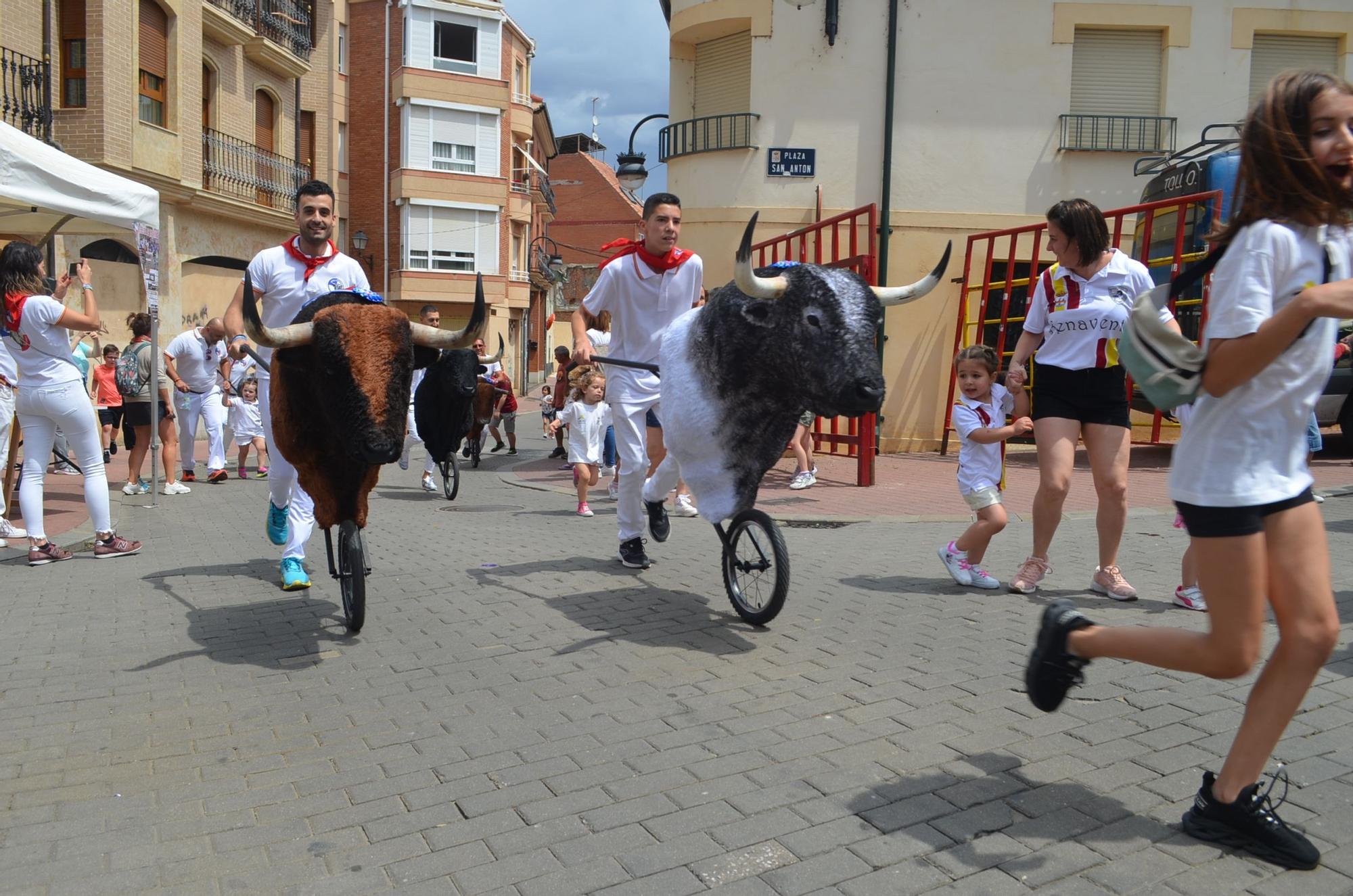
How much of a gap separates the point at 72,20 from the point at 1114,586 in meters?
20.5

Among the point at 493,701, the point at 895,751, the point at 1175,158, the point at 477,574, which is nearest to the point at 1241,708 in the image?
the point at 895,751

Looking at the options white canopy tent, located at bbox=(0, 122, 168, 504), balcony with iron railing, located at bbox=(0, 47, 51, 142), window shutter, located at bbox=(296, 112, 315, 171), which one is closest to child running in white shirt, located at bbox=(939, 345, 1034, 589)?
white canopy tent, located at bbox=(0, 122, 168, 504)

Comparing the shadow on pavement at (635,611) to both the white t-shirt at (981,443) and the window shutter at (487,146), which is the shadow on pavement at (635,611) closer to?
the white t-shirt at (981,443)

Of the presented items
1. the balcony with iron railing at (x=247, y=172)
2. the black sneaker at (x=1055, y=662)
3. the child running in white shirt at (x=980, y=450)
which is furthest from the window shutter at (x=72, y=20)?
the black sneaker at (x=1055, y=662)

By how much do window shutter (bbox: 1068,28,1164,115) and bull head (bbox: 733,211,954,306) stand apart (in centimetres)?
1145

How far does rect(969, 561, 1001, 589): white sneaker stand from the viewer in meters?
5.95

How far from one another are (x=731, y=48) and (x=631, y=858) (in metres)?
14.5

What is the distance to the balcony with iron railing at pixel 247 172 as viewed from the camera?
914 inches

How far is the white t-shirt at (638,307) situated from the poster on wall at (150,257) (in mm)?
5161

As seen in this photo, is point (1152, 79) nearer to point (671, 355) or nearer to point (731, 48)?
point (731, 48)

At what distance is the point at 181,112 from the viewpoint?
70.2 ft

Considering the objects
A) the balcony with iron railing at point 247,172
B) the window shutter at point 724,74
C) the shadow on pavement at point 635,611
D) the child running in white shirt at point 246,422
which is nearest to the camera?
the shadow on pavement at point 635,611

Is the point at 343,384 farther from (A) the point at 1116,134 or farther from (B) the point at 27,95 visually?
(B) the point at 27,95

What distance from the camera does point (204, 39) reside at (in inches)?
909
